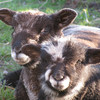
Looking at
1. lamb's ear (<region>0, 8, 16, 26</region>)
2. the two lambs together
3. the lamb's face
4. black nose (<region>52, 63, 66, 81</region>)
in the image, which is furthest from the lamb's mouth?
lamb's ear (<region>0, 8, 16, 26</region>)

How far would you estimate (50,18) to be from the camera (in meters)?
4.40

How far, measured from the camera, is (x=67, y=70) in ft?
10.7

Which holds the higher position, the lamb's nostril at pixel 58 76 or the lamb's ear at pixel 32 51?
the lamb's nostril at pixel 58 76

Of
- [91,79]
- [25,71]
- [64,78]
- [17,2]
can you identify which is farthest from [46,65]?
[17,2]

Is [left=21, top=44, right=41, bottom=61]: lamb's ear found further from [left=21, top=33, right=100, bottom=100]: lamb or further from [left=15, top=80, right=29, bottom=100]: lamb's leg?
[left=15, top=80, right=29, bottom=100]: lamb's leg

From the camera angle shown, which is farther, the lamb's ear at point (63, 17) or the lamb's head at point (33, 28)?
the lamb's ear at point (63, 17)

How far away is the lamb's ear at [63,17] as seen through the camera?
4453 mm

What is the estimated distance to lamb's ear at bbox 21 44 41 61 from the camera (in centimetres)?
370

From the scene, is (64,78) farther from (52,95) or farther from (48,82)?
(52,95)

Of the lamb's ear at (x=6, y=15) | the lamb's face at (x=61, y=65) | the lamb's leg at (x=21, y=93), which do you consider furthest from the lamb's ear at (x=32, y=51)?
the lamb's ear at (x=6, y=15)

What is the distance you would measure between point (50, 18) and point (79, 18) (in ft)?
16.7

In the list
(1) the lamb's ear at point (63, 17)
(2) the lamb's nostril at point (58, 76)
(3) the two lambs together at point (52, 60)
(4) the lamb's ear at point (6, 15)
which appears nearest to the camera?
(2) the lamb's nostril at point (58, 76)

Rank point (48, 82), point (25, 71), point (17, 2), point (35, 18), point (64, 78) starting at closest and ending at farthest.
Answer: point (64, 78)
point (48, 82)
point (35, 18)
point (25, 71)
point (17, 2)

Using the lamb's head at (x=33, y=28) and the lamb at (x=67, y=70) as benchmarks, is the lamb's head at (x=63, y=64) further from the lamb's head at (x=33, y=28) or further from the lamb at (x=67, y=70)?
the lamb's head at (x=33, y=28)
